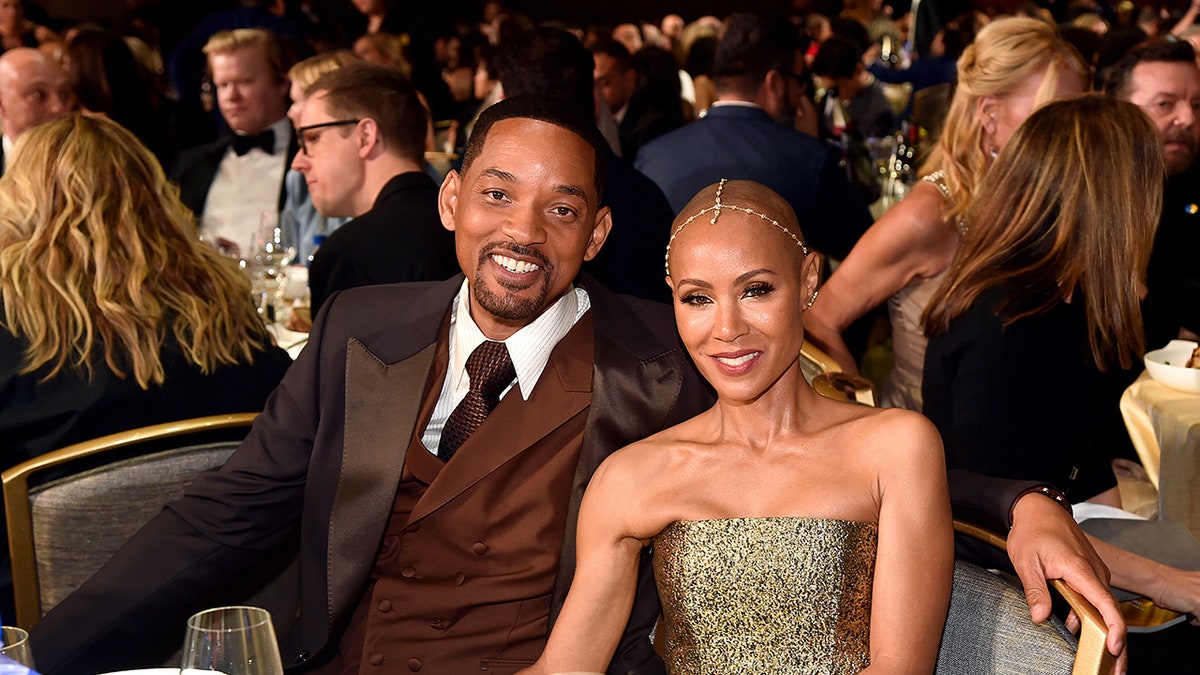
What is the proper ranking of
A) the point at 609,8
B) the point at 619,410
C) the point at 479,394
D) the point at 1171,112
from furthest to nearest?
1. the point at 609,8
2. the point at 1171,112
3. the point at 479,394
4. the point at 619,410

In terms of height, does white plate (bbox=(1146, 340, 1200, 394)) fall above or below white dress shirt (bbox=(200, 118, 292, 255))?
above

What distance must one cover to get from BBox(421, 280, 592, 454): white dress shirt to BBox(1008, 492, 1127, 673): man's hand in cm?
84

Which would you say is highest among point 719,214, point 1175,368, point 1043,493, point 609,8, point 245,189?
point 719,214

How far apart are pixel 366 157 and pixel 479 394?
6.38 feet

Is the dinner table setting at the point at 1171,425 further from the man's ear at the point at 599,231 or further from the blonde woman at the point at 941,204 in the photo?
the man's ear at the point at 599,231

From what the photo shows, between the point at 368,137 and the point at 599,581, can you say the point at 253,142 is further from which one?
the point at 599,581

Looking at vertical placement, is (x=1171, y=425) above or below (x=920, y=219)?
below

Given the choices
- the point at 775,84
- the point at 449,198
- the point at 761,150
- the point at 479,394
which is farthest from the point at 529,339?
the point at 775,84

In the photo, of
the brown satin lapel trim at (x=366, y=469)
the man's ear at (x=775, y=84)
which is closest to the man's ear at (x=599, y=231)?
the brown satin lapel trim at (x=366, y=469)

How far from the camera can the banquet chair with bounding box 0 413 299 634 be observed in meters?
2.24

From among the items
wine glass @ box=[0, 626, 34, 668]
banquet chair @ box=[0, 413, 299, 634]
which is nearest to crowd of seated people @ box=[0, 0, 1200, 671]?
banquet chair @ box=[0, 413, 299, 634]

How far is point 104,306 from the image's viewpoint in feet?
8.43

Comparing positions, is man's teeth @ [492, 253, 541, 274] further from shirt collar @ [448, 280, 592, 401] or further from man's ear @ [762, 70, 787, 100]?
man's ear @ [762, 70, 787, 100]

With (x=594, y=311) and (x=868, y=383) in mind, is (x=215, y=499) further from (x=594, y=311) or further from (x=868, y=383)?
(x=868, y=383)
